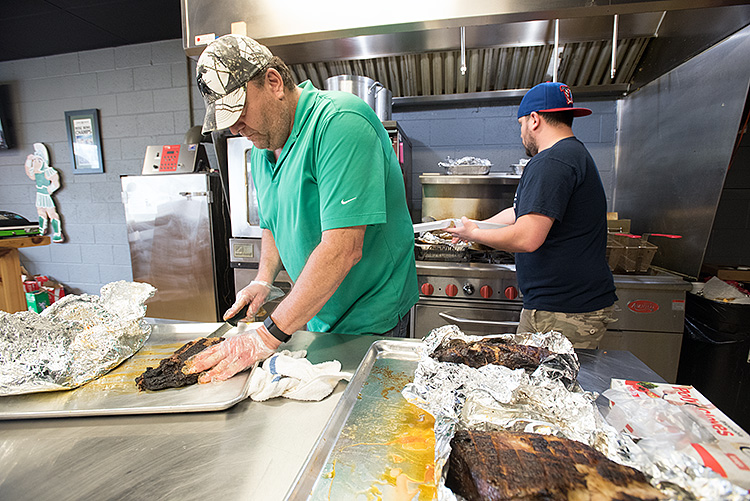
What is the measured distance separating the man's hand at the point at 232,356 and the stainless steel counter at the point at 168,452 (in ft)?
0.39

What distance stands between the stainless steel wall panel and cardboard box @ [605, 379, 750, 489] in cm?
180

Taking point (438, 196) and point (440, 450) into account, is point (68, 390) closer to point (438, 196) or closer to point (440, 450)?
point (440, 450)

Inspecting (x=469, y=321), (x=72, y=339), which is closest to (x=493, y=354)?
(x=72, y=339)

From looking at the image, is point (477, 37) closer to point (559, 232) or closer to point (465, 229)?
point (465, 229)

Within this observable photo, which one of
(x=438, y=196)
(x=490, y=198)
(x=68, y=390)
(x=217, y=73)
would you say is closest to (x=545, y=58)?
(x=490, y=198)

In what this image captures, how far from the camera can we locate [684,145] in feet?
7.38

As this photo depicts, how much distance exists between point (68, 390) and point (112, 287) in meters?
0.41

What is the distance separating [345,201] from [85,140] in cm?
427

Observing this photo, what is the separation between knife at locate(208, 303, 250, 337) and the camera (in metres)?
1.28

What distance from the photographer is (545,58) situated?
8.46 ft

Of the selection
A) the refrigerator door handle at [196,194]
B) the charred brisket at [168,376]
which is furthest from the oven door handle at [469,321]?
the refrigerator door handle at [196,194]

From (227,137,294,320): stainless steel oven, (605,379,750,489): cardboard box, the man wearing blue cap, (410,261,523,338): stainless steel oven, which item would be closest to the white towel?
(605,379,750,489): cardboard box

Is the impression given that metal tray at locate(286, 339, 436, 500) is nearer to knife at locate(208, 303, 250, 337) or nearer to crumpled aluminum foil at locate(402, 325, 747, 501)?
crumpled aluminum foil at locate(402, 325, 747, 501)

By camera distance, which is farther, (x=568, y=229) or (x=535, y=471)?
(x=568, y=229)
